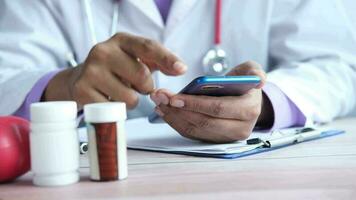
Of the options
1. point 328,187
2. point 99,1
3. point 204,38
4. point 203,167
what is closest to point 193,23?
point 204,38

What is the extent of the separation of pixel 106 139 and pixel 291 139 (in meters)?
0.32

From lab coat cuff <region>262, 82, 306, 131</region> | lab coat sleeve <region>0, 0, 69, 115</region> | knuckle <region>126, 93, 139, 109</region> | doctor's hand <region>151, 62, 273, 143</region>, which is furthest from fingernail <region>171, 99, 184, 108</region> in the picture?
lab coat sleeve <region>0, 0, 69, 115</region>

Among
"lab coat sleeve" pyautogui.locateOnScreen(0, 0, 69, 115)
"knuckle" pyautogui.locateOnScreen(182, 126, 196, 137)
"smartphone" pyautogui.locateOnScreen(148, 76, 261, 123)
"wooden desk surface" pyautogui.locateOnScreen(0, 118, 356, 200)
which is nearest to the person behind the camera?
"wooden desk surface" pyautogui.locateOnScreen(0, 118, 356, 200)

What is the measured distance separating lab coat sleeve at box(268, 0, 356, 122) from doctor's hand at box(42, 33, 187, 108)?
36 centimetres

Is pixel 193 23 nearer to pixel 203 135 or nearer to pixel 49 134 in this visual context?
pixel 203 135

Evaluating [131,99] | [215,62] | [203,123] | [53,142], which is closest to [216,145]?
[203,123]

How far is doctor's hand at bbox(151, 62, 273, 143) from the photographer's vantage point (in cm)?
73

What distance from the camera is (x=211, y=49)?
1183mm

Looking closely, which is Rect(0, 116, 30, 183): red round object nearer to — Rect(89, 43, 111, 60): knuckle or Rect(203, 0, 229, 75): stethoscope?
Rect(89, 43, 111, 60): knuckle

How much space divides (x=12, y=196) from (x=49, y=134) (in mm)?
64

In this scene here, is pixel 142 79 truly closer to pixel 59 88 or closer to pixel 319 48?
pixel 59 88

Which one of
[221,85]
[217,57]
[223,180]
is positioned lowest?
[223,180]

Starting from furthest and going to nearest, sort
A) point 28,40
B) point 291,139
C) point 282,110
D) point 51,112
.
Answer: point 28,40, point 282,110, point 291,139, point 51,112

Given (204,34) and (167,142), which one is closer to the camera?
(167,142)
